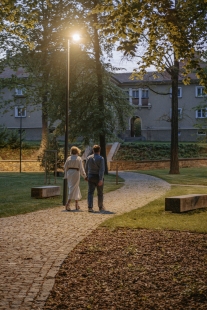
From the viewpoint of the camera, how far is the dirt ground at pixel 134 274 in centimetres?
596

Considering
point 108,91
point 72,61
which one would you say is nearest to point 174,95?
point 108,91

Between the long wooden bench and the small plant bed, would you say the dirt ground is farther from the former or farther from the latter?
the small plant bed

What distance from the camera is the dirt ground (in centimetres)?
596

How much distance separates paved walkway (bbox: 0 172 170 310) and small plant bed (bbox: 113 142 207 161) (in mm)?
29300

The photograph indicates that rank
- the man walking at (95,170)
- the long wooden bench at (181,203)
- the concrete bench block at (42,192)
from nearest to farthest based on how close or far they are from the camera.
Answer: the long wooden bench at (181,203) → the man walking at (95,170) → the concrete bench block at (42,192)

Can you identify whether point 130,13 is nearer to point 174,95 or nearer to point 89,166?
point 89,166

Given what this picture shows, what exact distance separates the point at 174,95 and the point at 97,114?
20.7 ft

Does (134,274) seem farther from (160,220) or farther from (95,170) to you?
(95,170)

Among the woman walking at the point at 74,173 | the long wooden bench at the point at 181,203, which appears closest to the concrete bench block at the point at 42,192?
the woman walking at the point at 74,173

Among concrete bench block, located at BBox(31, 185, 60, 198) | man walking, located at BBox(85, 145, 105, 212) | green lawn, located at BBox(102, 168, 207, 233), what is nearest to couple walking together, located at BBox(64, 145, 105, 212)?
man walking, located at BBox(85, 145, 105, 212)

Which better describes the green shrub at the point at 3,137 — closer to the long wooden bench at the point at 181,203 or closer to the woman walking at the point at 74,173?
the woman walking at the point at 74,173

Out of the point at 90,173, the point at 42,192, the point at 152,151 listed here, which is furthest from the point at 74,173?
the point at 152,151

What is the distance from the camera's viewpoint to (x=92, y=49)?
1373 inches

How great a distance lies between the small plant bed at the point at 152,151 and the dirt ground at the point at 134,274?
36278 millimetres
